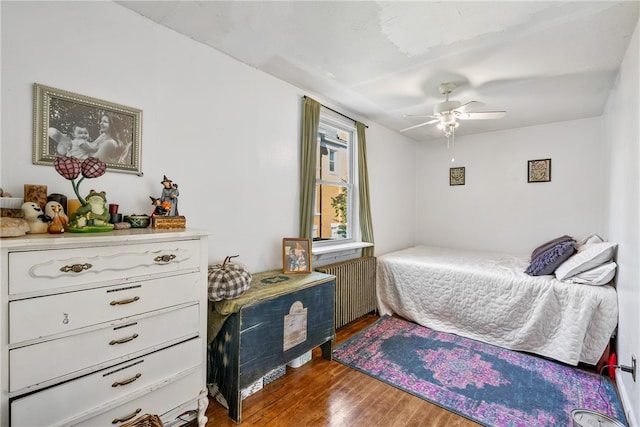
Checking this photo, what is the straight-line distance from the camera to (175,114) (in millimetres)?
1901

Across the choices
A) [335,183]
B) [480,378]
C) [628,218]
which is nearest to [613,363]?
[480,378]

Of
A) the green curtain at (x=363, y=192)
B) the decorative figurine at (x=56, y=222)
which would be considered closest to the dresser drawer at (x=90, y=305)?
the decorative figurine at (x=56, y=222)

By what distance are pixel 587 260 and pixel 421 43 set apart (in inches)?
89.7

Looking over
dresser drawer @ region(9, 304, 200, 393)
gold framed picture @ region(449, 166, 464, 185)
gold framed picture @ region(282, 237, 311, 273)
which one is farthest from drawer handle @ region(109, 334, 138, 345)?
gold framed picture @ region(449, 166, 464, 185)

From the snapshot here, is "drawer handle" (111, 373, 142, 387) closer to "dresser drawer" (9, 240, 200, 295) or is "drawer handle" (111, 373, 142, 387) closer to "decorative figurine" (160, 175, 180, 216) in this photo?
"dresser drawer" (9, 240, 200, 295)

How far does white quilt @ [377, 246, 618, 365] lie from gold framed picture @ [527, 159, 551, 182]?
1.13 m

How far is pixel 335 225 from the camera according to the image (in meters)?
3.48

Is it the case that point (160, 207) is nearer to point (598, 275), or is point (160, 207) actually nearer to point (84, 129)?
point (84, 129)

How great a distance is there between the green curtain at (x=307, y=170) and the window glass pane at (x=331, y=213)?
0.37 m

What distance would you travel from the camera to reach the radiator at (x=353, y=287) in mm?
2953

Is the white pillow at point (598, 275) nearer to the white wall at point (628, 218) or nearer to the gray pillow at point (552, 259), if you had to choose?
the white wall at point (628, 218)

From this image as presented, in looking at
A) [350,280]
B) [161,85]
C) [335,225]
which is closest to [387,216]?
[335,225]

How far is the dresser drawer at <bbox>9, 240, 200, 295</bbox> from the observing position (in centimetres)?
109

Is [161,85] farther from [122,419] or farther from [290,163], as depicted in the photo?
[122,419]
